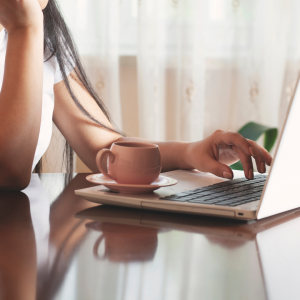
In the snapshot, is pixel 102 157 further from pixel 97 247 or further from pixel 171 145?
pixel 171 145

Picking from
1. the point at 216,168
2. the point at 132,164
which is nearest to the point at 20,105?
the point at 132,164

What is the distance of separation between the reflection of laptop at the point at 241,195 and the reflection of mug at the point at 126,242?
0.20 ft

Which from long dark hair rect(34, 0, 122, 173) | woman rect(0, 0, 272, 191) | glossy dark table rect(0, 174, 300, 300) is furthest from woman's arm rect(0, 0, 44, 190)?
long dark hair rect(34, 0, 122, 173)

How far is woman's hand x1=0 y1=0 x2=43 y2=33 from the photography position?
0.77 meters

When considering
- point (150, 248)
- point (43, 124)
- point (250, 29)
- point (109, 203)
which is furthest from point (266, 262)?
point (250, 29)

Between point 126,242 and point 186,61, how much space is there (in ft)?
5.12

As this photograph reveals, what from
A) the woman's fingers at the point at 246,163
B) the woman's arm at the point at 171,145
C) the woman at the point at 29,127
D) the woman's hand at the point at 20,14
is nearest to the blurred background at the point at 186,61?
the woman's arm at the point at 171,145

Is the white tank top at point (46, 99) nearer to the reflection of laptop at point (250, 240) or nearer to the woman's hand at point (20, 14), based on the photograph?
the woman's hand at point (20, 14)

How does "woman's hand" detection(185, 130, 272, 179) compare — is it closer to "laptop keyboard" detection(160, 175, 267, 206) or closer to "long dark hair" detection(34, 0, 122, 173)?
"laptop keyboard" detection(160, 175, 267, 206)

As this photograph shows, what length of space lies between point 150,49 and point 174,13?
21cm

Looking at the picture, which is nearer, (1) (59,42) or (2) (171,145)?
(2) (171,145)

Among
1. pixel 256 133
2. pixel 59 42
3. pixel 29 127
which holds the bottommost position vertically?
pixel 256 133

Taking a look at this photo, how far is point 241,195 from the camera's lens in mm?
584

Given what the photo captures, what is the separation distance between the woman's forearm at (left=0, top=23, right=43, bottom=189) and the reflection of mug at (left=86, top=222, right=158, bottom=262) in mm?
302
